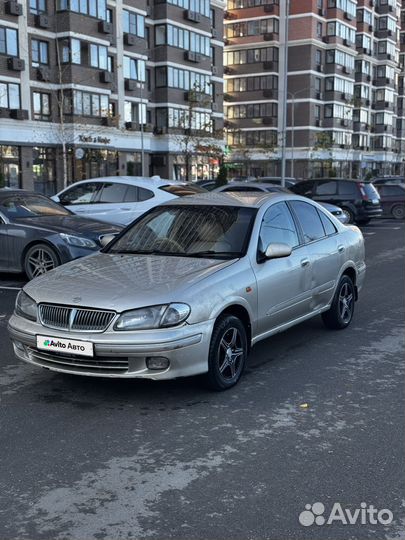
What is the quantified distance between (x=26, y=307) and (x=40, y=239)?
16.0ft

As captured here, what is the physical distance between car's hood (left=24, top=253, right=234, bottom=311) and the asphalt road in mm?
833

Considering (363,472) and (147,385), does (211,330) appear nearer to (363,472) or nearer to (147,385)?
(147,385)

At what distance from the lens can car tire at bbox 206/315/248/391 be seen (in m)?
4.95

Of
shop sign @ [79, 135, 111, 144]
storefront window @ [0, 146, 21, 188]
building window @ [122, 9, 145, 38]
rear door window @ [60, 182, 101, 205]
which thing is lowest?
rear door window @ [60, 182, 101, 205]

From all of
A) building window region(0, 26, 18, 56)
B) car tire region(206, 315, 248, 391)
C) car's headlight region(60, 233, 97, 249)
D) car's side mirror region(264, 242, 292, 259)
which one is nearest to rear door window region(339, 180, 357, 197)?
car's headlight region(60, 233, 97, 249)

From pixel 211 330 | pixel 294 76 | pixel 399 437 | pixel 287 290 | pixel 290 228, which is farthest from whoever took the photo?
pixel 294 76

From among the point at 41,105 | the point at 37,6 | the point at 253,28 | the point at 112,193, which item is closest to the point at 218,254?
the point at 112,193

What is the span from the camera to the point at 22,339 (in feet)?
16.5

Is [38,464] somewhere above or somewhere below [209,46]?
below

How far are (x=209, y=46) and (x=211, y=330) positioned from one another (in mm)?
53042

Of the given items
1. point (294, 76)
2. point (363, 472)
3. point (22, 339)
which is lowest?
point (363, 472)

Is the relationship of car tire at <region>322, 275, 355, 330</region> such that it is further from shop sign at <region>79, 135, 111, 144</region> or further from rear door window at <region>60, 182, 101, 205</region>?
shop sign at <region>79, 135, 111, 144</region>

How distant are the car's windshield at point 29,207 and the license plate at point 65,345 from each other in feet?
19.6

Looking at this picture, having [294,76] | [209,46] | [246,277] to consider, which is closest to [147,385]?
[246,277]
